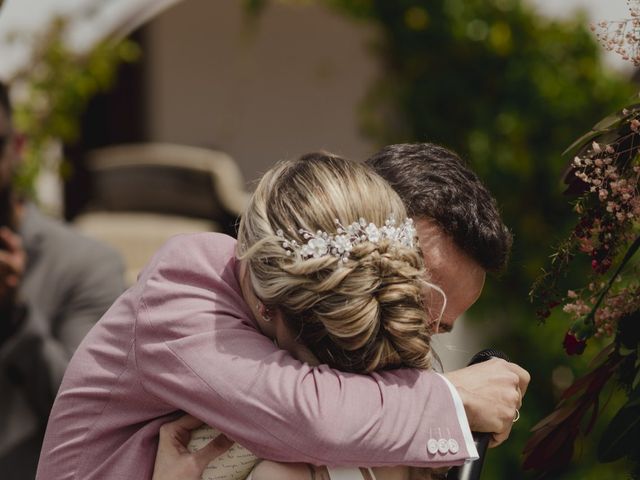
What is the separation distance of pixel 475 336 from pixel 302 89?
415 centimetres

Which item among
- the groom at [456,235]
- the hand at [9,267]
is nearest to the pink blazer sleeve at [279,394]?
the groom at [456,235]

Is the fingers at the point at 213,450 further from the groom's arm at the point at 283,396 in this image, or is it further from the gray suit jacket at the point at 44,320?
the gray suit jacket at the point at 44,320

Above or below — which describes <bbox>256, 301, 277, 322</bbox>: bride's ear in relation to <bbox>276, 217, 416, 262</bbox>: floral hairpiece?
below

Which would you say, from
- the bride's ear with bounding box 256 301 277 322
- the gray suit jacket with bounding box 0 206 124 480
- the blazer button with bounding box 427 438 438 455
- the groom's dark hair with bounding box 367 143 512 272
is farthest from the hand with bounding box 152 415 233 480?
the gray suit jacket with bounding box 0 206 124 480

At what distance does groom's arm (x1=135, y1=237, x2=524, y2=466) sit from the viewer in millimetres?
1845

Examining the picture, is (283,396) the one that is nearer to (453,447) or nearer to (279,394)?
(279,394)

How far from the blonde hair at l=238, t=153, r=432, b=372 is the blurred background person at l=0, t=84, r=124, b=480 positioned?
1967mm

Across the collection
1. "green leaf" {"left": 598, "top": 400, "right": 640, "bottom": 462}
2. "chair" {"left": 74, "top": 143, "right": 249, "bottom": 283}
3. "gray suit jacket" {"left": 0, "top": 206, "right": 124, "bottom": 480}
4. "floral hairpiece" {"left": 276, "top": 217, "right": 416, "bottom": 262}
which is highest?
"floral hairpiece" {"left": 276, "top": 217, "right": 416, "bottom": 262}

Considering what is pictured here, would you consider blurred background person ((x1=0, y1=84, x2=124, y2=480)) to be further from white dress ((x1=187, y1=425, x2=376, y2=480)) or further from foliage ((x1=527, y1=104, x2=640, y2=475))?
foliage ((x1=527, y1=104, x2=640, y2=475))

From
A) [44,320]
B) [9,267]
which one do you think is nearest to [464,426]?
[9,267]

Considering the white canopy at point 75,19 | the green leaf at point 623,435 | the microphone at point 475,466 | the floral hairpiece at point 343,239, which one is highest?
the floral hairpiece at point 343,239

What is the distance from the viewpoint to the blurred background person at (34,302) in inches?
145

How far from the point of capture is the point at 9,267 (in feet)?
11.8

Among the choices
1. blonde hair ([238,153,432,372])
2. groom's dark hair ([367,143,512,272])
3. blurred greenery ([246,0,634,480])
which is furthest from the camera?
blurred greenery ([246,0,634,480])
